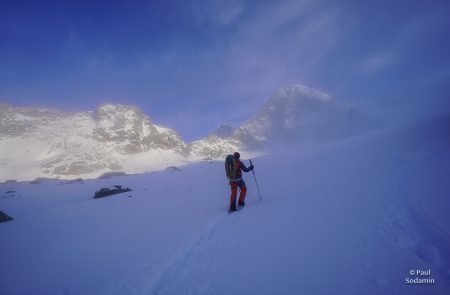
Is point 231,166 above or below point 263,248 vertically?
above

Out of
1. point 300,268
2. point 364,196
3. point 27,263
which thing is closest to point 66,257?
point 27,263

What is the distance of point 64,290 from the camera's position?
5.02 m

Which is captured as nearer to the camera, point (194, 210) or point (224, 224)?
point (224, 224)

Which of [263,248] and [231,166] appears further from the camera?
[231,166]

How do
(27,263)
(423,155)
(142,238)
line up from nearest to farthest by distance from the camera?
(27,263)
(142,238)
(423,155)

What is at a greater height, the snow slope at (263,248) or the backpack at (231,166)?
the backpack at (231,166)

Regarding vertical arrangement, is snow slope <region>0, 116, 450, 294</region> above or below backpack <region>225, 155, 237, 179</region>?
below

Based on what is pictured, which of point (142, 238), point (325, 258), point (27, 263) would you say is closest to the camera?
point (325, 258)

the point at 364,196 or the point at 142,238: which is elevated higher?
the point at 364,196

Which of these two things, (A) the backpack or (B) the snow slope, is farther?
(A) the backpack

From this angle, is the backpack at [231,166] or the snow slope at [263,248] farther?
the backpack at [231,166]

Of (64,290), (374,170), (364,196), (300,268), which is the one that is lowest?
(64,290)

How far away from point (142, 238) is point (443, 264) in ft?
24.8

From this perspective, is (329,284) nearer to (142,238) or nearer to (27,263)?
(142,238)
